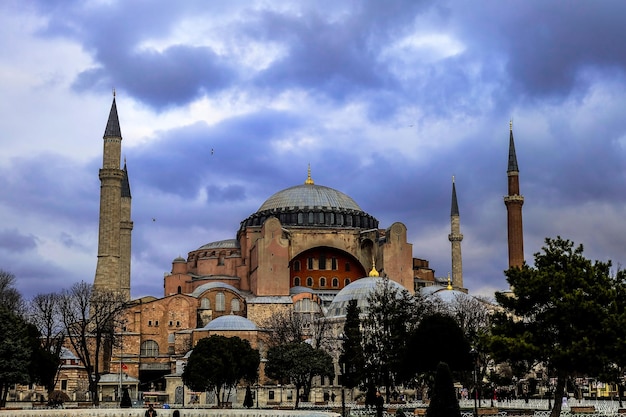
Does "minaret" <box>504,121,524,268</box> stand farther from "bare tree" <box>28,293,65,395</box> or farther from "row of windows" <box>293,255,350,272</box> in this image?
"bare tree" <box>28,293,65,395</box>

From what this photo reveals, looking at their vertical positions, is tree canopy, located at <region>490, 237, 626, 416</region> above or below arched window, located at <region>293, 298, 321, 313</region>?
below

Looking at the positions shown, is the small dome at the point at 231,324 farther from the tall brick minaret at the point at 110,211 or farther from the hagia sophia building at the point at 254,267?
the tall brick minaret at the point at 110,211

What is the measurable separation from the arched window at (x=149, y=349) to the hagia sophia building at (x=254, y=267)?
0.06 m

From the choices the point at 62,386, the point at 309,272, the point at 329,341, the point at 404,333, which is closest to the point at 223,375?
the point at 404,333

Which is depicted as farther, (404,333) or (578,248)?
(404,333)

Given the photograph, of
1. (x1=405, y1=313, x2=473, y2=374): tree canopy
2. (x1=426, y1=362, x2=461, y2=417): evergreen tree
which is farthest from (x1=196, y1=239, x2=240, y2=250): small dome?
(x1=426, y1=362, x2=461, y2=417): evergreen tree

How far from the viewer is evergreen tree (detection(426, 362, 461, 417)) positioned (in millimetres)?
18500

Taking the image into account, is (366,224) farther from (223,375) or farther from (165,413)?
(165,413)

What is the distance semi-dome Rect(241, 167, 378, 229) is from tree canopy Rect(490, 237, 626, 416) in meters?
37.3

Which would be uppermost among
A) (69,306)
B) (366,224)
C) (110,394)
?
(366,224)

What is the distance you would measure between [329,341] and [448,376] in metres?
28.7

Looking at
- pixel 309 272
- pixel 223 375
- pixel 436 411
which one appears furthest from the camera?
pixel 309 272

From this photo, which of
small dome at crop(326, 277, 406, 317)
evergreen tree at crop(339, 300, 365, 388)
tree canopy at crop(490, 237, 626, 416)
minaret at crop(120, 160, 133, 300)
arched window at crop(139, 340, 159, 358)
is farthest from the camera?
minaret at crop(120, 160, 133, 300)

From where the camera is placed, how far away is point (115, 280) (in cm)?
5253
